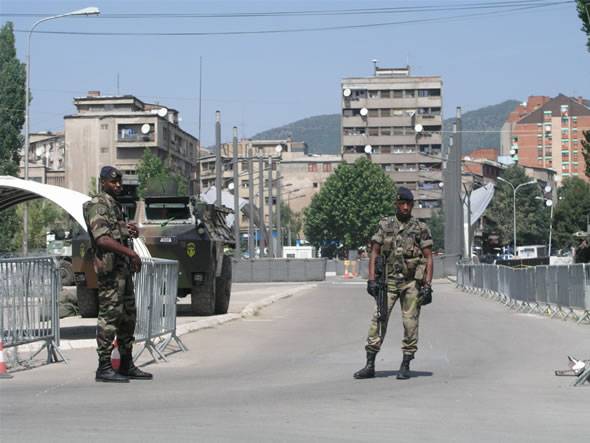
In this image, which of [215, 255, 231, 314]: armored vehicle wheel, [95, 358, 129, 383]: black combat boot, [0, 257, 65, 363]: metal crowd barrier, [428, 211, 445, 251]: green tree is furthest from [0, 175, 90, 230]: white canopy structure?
[428, 211, 445, 251]: green tree

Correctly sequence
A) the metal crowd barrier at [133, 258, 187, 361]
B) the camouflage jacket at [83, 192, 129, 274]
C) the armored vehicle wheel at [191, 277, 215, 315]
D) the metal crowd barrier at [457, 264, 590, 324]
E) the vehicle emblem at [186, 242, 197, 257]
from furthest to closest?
the metal crowd barrier at [457, 264, 590, 324]
the armored vehicle wheel at [191, 277, 215, 315]
the vehicle emblem at [186, 242, 197, 257]
the metal crowd barrier at [133, 258, 187, 361]
the camouflage jacket at [83, 192, 129, 274]

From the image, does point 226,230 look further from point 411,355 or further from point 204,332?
point 411,355

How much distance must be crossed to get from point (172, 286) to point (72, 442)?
7.41 m

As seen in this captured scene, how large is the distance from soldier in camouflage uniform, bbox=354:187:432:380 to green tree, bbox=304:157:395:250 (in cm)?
10482

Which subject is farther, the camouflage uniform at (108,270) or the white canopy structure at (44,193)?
the white canopy structure at (44,193)

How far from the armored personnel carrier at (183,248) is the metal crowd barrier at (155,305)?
540 centimetres

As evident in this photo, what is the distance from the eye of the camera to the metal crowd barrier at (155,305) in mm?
13695

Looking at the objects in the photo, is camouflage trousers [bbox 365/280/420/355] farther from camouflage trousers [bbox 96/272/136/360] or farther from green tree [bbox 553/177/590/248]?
green tree [bbox 553/177/590/248]

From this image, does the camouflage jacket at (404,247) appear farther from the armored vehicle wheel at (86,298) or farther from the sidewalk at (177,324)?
the armored vehicle wheel at (86,298)

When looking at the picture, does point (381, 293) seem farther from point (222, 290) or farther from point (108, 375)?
point (222, 290)

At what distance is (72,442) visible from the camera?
788cm

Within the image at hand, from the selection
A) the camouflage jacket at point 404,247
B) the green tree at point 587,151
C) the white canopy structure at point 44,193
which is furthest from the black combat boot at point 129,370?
the green tree at point 587,151

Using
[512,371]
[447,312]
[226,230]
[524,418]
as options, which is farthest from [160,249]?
[524,418]

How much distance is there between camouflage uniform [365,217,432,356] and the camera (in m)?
11.8
